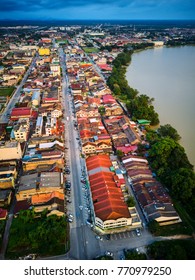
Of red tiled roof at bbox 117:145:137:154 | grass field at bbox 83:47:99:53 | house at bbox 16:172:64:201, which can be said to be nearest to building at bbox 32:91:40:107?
red tiled roof at bbox 117:145:137:154

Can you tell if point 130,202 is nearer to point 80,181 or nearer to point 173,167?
point 80,181

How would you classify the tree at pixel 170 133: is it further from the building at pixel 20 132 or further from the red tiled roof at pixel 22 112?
the red tiled roof at pixel 22 112

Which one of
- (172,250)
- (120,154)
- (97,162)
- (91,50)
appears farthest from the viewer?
(91,50)

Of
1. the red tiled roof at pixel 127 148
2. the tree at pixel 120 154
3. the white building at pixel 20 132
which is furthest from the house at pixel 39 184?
the white building at pixel 20 132

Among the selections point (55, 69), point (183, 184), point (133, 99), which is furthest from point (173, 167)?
point (55, 69)

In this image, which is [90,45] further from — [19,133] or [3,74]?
[19,133]

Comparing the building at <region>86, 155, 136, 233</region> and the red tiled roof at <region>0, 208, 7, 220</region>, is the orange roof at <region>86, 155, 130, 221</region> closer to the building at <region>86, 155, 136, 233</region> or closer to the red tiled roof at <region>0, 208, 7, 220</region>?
the building at <region>86, 155, 136, 233</region>

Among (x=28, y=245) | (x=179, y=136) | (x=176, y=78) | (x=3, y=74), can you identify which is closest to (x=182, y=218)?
(x=28, y=245)
